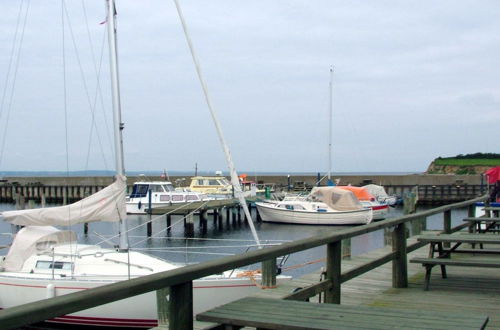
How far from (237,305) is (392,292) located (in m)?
4.19

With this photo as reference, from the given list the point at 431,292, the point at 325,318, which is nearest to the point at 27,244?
the point at 431,292

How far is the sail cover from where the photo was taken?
51.7ft

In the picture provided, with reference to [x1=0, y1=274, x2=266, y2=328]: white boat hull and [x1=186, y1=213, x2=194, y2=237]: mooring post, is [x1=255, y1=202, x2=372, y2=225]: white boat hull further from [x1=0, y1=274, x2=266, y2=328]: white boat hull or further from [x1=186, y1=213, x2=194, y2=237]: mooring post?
[x1=0, y1=274, x2=266, y2=328]: white boat hull

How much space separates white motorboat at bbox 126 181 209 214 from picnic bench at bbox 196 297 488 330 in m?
44.2

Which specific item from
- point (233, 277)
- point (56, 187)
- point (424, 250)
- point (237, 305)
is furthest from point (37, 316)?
point (56, 187)

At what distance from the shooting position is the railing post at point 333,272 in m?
6.50

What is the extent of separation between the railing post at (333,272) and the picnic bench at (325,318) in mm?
2059

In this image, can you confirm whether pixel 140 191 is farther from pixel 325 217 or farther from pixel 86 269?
pixel 86 269

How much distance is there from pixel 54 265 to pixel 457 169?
83.6 meters

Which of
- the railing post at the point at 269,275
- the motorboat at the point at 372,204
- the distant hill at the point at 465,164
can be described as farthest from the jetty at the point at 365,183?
the railing post at the point at 269,275

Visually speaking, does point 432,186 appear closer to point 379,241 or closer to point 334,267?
point 379,241

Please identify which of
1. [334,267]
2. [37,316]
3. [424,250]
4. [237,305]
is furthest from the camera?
[424,250]

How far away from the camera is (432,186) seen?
64.6 m

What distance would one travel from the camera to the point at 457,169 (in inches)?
3578
